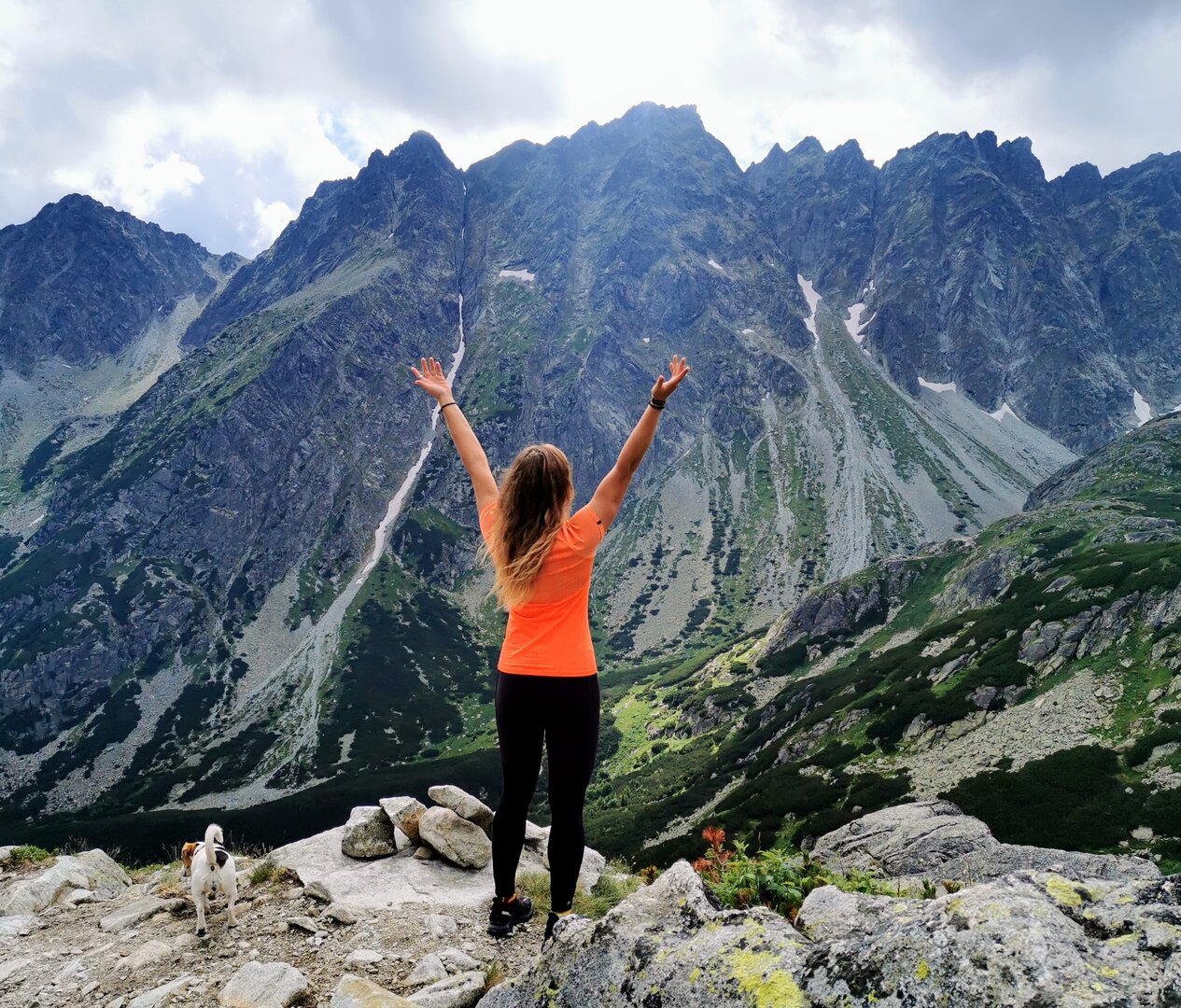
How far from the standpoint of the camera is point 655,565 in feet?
559

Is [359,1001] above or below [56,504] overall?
below

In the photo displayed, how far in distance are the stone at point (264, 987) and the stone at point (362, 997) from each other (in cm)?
86

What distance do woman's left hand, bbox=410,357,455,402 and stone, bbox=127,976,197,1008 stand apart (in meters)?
6.13

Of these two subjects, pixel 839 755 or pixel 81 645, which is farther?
pixel 81 645

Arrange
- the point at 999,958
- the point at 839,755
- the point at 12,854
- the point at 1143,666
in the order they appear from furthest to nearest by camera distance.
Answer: the point at 839,755
the point at 1143,666
the point at 12,854
the point at 999,958

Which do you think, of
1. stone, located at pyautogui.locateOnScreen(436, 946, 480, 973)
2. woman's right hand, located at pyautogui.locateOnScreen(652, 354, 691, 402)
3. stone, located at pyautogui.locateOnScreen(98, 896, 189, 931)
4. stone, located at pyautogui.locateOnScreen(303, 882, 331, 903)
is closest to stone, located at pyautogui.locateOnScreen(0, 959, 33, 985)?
stone, located at pyautogui.locateOnScreen(98, 896, 189, 931)

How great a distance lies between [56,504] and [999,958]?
25654 centimetres

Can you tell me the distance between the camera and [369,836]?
10109 mm

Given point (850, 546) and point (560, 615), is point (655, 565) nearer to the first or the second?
point (850, 546)

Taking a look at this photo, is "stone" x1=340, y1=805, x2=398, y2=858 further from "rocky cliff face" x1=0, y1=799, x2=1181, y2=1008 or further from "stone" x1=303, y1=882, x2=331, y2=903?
"stone" x1=303, y1=882, x2=331, y2=903

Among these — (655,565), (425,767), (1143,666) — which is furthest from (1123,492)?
(425,767)

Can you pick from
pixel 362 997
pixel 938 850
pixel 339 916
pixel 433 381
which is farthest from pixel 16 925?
pixel 938 850

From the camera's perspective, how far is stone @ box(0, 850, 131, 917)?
885 centimetres

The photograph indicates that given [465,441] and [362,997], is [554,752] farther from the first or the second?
[465,441]
